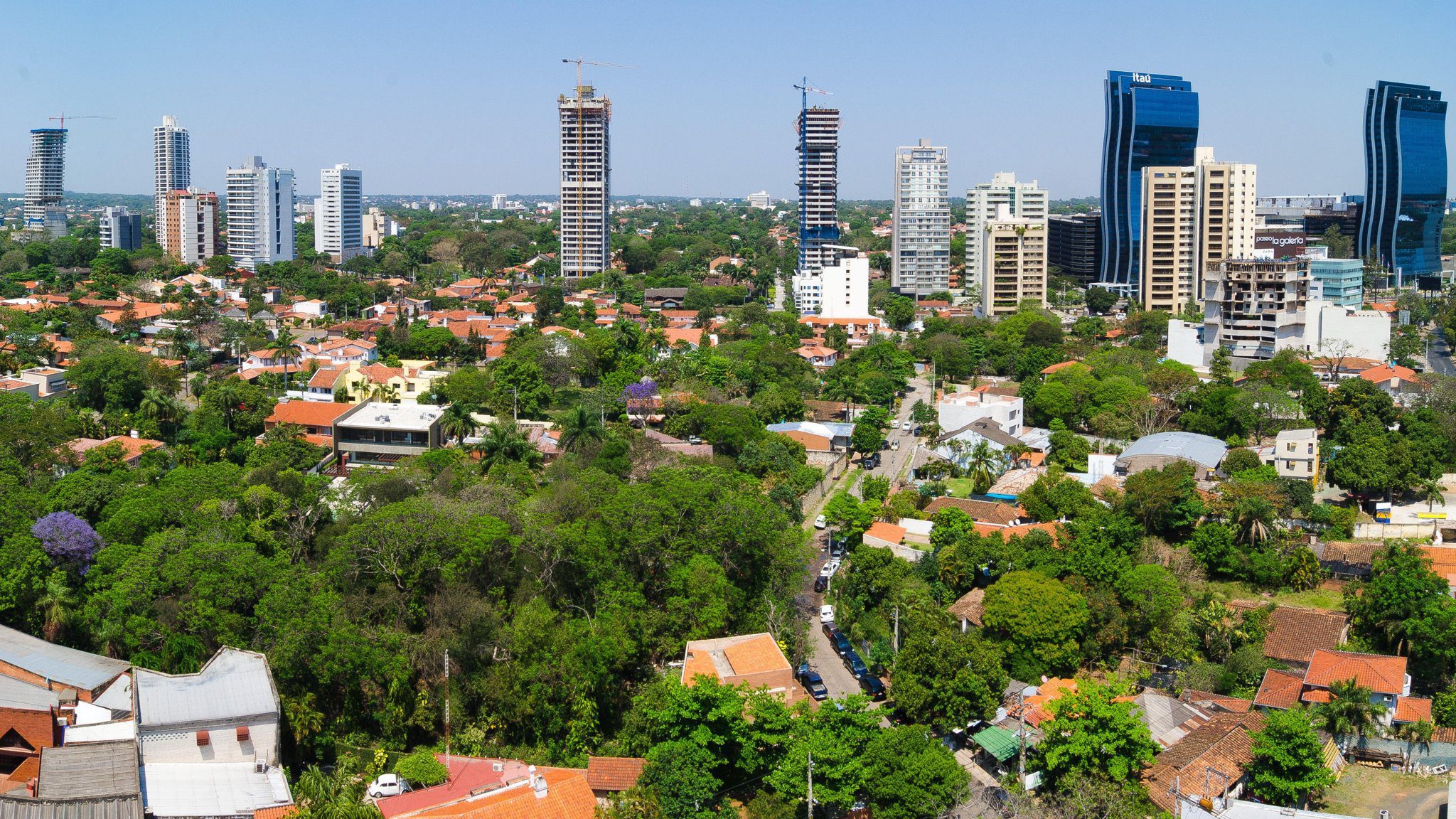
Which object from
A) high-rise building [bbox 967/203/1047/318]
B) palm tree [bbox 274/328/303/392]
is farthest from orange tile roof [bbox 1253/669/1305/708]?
high-rise building [bbox 967/203/1047/318]

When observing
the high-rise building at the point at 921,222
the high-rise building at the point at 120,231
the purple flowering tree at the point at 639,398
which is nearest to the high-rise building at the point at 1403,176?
the high-rise building at the point at 921,222

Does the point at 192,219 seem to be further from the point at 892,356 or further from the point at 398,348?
the point at 892,356

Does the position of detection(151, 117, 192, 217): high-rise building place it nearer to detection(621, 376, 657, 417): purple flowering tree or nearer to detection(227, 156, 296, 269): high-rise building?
detection(227, 156, 296, 269): high-rise building

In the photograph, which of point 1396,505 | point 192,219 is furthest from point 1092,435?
point 192,219

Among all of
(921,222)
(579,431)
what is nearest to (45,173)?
(921,222)

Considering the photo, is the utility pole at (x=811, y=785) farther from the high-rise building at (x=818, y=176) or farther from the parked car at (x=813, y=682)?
the high-rise building at (x=818, y=176)

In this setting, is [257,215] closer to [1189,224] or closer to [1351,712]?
[1189,224]
